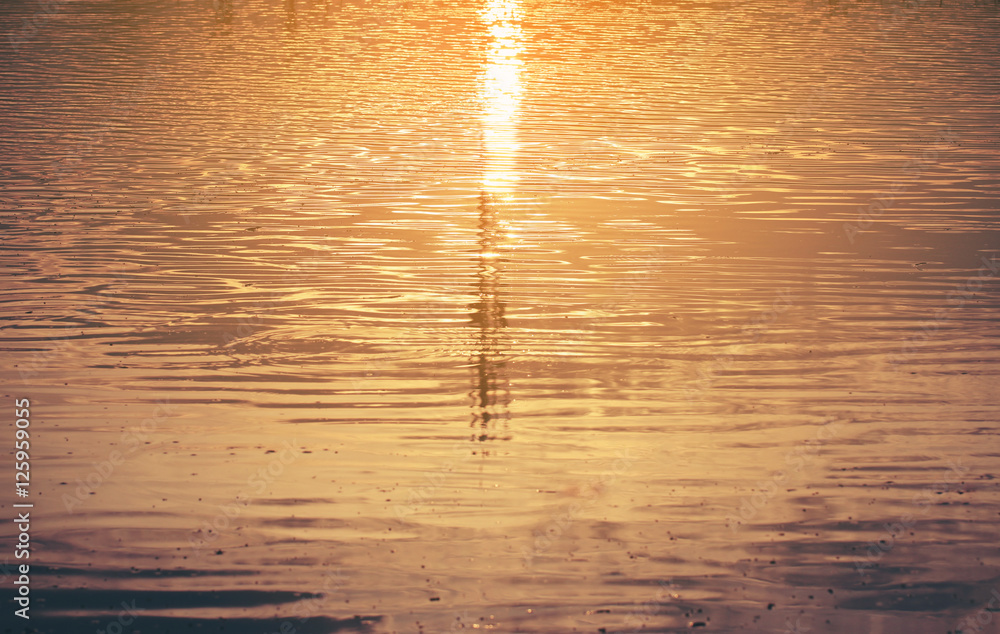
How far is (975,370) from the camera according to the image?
5.30 meters

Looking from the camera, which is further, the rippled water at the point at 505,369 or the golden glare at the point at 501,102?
the golden glare at the point at 501,102

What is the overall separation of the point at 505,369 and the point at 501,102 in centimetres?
889

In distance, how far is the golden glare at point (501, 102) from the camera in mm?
9578

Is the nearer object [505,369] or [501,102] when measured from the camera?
[505,369]

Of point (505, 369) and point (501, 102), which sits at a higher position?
point (501, 102)

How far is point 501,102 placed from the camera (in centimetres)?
1362

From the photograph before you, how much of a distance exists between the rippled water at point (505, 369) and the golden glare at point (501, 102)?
135mm

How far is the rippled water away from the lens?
3.57 metres

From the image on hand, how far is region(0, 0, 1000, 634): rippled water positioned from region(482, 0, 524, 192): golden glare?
14cm

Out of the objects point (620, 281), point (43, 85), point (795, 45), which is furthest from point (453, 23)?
point (620, 281)

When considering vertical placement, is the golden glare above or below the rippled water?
above

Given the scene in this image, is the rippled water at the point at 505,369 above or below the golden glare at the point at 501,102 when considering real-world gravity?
below

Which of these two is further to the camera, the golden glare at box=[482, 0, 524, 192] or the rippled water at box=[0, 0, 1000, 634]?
the golden glare at box=[482, 0, 524, 192]

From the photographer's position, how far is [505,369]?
5.30 meters
